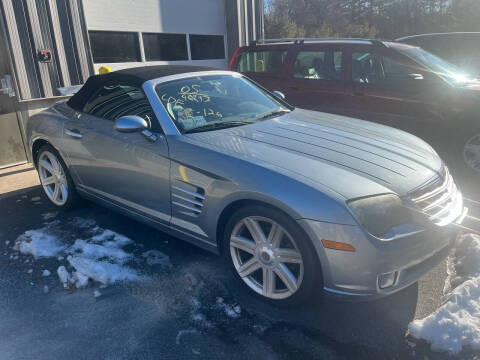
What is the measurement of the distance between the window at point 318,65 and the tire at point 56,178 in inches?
145

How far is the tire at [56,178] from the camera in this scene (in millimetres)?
4289

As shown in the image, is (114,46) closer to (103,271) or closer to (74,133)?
(74,133)

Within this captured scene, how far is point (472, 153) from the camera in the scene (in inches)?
203

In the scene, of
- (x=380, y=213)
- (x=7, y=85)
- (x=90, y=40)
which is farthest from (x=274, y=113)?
(x=90, y=40)

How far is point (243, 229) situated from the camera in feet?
9.23

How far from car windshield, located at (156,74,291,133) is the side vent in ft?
1.54

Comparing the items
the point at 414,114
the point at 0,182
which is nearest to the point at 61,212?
the point at 0,182

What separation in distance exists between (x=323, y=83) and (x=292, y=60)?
2.24ft

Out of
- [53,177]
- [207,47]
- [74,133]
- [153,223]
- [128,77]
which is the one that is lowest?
[153,223]

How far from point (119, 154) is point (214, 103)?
3.08 ft

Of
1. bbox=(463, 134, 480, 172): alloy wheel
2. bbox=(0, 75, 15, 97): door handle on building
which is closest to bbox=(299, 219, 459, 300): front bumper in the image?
bbox=(463, 134, 480, 172): alloy wheel

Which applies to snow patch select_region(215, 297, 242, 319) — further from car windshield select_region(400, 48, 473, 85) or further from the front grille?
car windshield select_region(400, 48, 473, 85)

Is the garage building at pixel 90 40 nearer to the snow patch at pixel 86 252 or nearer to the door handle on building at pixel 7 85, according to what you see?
→ the door handle on building at pixel 7 85

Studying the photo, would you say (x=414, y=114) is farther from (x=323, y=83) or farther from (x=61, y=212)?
(x=61, y=212)
